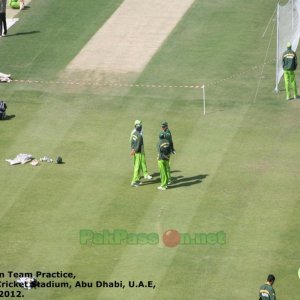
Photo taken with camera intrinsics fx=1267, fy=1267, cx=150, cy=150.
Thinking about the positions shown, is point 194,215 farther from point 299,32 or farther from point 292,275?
point 299,32

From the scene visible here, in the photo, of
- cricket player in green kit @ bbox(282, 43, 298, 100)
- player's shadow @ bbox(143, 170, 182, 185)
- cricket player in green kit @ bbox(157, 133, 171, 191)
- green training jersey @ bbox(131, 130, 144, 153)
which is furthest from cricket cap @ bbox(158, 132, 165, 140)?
cricket player in green kit @ bbox(282, 43, 298, 100)

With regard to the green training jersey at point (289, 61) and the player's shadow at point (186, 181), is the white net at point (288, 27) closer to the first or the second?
the green training jersey at point (289, 61)

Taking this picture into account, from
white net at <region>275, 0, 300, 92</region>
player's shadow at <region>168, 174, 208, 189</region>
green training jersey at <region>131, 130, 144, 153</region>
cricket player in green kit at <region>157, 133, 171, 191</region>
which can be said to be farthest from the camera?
white net at <region>275, 0, 300, 92</region>

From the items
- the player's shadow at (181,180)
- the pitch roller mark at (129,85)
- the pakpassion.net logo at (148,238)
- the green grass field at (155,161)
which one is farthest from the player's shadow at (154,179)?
the pitch roller mark at (129,85)

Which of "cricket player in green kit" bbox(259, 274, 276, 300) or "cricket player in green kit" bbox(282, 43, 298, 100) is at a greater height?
"cricket player in green kit" bbox(259, 274, 276, 300)

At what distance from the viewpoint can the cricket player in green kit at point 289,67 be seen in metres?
58.8

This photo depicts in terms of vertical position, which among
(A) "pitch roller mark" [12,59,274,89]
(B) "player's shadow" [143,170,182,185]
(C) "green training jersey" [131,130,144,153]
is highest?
(C) "green training jersey" [131,130,144,153]

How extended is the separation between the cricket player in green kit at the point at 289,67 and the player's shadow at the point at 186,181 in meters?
9.50

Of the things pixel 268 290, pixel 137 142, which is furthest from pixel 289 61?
pixel 268 290

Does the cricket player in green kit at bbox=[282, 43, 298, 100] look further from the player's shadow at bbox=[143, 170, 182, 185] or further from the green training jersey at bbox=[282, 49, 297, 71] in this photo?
the player's shadow at bbox=[143, 170, 182, 185]

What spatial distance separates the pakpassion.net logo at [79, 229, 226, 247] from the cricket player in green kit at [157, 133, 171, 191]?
4081 millimetres

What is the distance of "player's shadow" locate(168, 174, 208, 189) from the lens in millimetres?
50975

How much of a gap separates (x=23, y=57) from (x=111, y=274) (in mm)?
24376

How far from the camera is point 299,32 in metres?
61.9
